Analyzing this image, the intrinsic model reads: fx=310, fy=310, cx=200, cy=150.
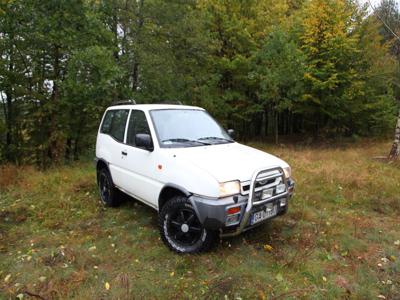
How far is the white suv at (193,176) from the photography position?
3637 mm

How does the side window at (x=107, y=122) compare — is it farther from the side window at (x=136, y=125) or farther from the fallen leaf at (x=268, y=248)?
the fallen leaf at (x=268, y=248)

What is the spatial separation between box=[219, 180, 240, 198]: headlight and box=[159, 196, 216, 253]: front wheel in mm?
500

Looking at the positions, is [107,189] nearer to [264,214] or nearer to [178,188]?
[178,188]

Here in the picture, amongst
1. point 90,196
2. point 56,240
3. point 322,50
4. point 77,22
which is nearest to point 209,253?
point 56,240

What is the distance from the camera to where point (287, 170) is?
4.40 m

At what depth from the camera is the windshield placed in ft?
14.8

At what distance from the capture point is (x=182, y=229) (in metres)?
4.06

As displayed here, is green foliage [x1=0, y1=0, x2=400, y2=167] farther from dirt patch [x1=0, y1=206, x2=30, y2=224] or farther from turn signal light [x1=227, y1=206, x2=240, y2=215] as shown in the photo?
turn signal light [x1=227, y1=206, x2=240, y2=215]

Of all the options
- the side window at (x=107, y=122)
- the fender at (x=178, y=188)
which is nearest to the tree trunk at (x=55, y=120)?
the side window at (x=107, y=122)

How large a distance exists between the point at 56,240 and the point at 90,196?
82.2 inches

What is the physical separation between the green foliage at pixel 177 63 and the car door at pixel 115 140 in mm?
4175

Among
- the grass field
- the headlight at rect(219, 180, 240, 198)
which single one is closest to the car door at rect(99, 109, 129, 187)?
the grass field

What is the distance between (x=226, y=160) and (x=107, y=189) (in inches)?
120

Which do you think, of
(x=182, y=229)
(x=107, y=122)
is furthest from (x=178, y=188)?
(x=107, y=122)
